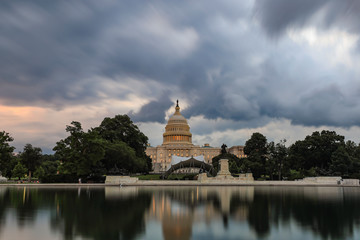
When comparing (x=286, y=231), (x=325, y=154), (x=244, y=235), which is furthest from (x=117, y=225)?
(x=325, y=154)

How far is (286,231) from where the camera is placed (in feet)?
41.2

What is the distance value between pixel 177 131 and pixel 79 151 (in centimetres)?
11177

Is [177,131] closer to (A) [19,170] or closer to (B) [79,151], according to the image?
(A) [19,170]

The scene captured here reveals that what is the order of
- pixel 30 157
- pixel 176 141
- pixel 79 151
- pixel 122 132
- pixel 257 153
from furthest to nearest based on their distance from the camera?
1. pixel 176 141
2. pixel 257 153
3. pixel 122 132
4. pixel 30 157
5. pixel 79 151

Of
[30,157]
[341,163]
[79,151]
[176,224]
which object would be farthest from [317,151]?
[176,224]

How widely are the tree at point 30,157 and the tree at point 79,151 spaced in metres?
12.9

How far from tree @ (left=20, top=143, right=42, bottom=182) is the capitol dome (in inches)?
4048

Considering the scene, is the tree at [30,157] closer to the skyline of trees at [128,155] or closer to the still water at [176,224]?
the skyline of trees at [128,155]

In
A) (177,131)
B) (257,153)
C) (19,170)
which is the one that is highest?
(177,131)

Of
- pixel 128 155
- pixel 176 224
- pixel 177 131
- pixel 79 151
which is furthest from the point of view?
pixel 177 131

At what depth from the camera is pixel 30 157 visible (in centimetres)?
6006

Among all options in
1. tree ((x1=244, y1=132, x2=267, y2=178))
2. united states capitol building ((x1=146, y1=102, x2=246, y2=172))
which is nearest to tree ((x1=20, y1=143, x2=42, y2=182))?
tree ((x1=244, y1=132, x2=267, y2=178))

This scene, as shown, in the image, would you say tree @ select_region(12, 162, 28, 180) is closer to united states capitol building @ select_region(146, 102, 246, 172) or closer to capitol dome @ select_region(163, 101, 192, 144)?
united states capitol building @ select_region(146, 102, 246, 172)

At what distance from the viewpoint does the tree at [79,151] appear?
48750 millimetres
